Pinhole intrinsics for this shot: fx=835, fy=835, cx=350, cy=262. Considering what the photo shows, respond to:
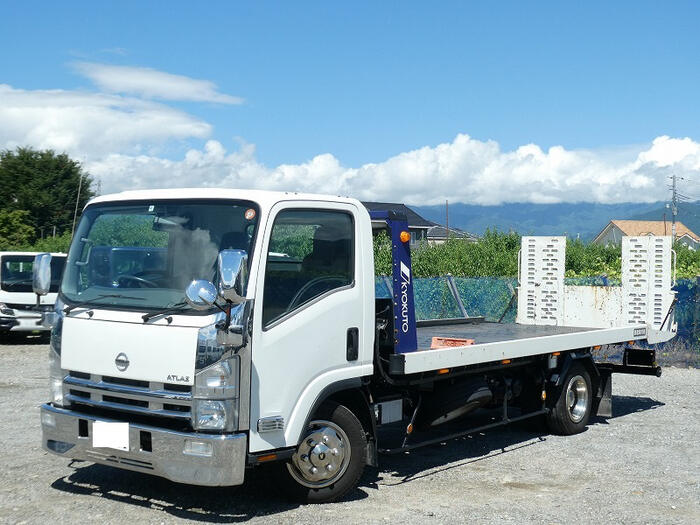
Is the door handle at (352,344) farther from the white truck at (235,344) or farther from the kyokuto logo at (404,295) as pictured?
the kyokuto logo at (404,295)

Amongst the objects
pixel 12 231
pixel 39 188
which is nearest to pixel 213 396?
pixel 12 231

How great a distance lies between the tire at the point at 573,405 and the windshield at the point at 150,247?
4.89 m

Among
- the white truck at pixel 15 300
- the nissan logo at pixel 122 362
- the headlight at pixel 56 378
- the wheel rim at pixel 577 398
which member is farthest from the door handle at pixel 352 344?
the white truck at pixel 15 300

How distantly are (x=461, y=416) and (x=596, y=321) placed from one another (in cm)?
362

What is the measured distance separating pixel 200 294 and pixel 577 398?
5.84m

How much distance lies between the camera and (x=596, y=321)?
10.6 m

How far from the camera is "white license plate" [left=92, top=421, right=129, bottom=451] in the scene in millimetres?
5652

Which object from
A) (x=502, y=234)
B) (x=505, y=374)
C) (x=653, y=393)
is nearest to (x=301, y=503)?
(x=505, y=374)

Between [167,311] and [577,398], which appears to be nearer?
[167,311]

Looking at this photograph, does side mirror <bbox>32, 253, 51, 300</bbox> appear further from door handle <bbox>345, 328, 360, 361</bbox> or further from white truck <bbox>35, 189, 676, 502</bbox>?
door handle <bbox>345, 328, 360, 361</bbox>

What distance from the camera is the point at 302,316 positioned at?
19.5 ft

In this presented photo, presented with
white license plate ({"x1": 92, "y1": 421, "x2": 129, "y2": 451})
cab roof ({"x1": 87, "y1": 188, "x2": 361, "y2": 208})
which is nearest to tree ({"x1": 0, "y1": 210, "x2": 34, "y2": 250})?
cab roof ({"x1": 87, "y1": 188, "x2": 361, "y2": 208})

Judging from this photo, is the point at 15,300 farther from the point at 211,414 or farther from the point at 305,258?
the point at 211,414

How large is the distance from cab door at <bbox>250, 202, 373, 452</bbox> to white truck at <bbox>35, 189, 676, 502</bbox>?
0.4 inches
